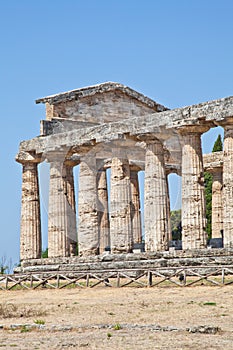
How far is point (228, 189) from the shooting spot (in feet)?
A: 121

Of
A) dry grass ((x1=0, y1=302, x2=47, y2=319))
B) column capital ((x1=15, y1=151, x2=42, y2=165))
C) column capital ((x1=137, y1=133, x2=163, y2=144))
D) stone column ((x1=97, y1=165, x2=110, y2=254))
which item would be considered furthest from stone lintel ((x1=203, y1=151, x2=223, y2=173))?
dry grass ((x1=0, y1=302, x2=47, y2=319))

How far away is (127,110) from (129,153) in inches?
111

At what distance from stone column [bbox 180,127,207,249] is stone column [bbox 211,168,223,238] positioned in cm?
1478

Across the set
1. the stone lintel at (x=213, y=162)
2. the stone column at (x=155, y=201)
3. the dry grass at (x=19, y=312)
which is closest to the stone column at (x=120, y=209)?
the stone column at (x=155, y=201)

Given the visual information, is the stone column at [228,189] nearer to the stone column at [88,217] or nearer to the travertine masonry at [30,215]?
the stone column at [88,217]

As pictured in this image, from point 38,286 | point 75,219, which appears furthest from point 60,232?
point 38,286

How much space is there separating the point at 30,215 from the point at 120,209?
6901 millimetres

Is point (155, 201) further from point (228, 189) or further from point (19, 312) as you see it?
point (19, 312)

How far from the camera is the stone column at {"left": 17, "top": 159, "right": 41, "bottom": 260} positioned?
46594mm

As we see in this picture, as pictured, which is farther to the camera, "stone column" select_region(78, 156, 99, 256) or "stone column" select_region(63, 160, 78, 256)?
"stone column" select_region(63, 160, 78, 256)

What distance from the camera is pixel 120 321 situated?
76.1ft

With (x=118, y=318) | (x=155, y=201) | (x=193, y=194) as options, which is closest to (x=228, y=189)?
(x=193, y=194)

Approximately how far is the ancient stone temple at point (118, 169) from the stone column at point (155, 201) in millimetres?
52

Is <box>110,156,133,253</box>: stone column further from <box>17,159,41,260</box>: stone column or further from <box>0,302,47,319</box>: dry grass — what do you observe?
<box>0,302,47,319</box>: dry grass
